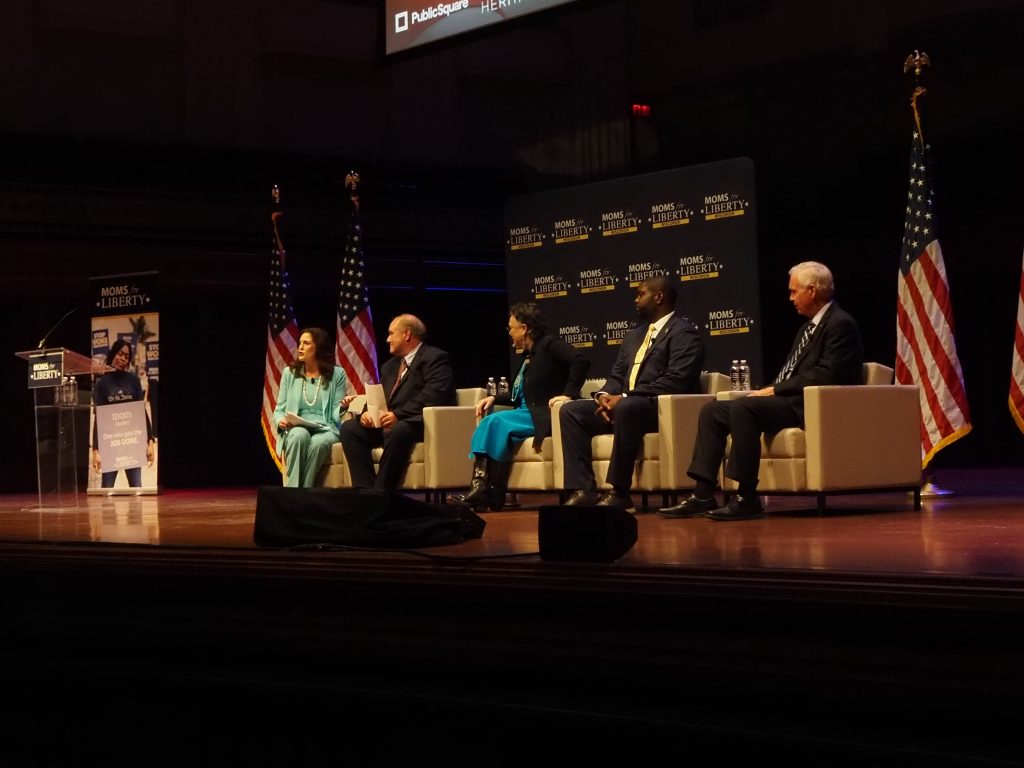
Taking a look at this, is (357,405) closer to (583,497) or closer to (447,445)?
(447,445)

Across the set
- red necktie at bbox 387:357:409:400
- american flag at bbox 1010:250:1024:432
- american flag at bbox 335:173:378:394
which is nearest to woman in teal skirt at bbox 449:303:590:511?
red necktie at bbox 387:357:409:400

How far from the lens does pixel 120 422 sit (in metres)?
9.65

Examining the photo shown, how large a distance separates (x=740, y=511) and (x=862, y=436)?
2.13 feet

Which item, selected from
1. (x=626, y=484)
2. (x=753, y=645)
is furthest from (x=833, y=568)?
(x=626, y=484)

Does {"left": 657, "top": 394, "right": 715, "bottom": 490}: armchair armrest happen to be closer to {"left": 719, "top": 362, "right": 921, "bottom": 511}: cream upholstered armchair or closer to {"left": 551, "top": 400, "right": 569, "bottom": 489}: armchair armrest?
{"left": 719, "top": 362, "right": 921, "bottom": 511}: cream upholstered armchair

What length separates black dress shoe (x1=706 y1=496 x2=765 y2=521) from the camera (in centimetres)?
512

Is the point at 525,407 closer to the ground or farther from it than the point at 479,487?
farther from it

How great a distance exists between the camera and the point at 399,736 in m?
3.47

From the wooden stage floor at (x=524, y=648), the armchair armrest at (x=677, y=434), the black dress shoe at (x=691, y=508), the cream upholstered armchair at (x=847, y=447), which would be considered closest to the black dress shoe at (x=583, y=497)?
the armchair armrest at (x=677, y=434)

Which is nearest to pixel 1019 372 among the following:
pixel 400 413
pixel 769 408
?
pixel 769 408

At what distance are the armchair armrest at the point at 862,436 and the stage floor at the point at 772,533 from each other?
17 centimetres

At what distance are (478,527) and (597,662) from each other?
1.33 m

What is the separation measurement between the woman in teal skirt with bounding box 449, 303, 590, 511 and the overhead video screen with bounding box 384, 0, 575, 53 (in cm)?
192

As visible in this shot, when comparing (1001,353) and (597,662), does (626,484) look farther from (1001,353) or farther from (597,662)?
(1001,353)
